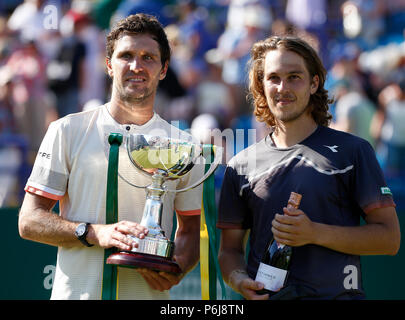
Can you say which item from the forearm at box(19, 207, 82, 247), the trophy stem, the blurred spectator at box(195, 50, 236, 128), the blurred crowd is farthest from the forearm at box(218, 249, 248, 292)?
the blurred spectator at box(195, 50, 236, 128)

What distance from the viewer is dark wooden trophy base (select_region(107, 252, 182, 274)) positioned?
2.98m

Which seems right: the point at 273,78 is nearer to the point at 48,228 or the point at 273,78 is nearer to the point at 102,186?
the point at 102,186

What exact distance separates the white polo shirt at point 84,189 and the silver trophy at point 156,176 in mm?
137

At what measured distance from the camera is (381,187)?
3230 millimetres

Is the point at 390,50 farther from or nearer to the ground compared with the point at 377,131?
farther from the ground

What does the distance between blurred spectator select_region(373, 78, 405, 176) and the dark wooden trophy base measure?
14.7 feet

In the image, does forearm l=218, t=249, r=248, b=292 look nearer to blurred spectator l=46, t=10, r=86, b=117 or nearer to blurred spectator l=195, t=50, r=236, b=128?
blurred spectator l=195, t=50, r=236, b=128

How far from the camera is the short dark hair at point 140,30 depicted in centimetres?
347

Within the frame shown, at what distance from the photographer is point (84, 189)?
332 cm

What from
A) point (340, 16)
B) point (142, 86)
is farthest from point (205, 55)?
point (142, 86)

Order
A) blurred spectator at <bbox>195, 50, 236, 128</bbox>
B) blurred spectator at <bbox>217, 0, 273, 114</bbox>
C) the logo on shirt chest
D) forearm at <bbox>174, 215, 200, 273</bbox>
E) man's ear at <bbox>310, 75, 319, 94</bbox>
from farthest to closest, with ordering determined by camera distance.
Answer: blurred spectator at <bbox>217, 0, 273, 114</bbox> → blurred spectator at <bbox>195, 50, 236, 128</bbox> → man's ear at <bbox>310, 75, 319, 94</bbox> → forearm at <bbox>174, 215, 200, 273</bbox> → the logo on shirt chest

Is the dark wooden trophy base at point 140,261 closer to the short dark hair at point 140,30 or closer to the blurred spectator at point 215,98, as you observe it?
the short dark hair at point 140,30
